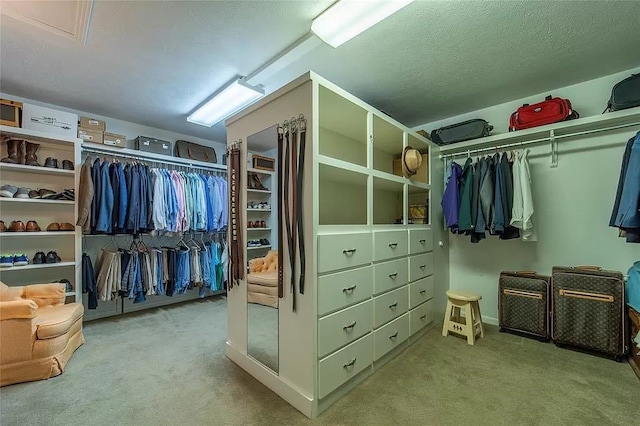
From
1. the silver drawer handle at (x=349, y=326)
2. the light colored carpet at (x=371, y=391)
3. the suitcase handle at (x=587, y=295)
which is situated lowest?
the light colored carpet at (x=371, y=391)

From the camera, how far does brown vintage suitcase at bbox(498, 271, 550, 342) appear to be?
260 cm

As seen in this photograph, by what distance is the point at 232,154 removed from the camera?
89.7 inches

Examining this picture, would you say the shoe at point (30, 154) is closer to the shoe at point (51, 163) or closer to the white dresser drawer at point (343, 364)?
the shoe at point (51, 163)

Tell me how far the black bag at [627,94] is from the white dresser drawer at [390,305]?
2.25 meters

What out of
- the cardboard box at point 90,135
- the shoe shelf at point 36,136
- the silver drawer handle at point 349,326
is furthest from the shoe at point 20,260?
the silver drawer handle at point 349,326

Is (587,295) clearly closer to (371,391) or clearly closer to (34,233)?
(371,391)

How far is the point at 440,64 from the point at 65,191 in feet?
12.6

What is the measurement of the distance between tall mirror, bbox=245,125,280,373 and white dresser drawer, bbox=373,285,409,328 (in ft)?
2.53

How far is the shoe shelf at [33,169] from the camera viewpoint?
8.75 ft

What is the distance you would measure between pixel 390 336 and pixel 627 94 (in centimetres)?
267

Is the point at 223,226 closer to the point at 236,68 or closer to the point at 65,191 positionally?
the point at 65,191

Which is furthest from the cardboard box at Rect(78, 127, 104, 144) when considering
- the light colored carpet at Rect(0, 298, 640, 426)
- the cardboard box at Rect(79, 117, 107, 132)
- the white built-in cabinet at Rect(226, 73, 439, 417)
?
the light colored carpet at Rect(0, 298, 640, 426)

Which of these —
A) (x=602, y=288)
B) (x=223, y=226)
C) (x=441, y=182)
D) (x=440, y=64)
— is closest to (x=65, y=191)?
(x=223, y=226)

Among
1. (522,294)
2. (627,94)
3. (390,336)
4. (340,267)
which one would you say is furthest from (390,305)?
(627,94)
